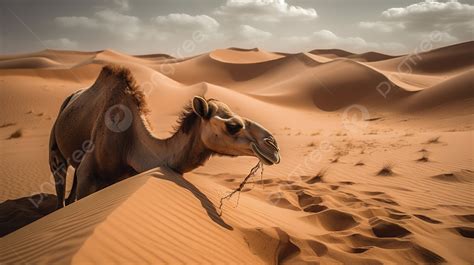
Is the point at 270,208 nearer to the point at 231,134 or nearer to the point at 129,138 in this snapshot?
the point at 231,134

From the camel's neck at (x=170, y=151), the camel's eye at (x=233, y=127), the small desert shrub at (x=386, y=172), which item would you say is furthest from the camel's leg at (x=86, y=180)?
the small desert shrub at (x=386, y=172)

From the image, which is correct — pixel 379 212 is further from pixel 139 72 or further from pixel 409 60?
pixel 409 60

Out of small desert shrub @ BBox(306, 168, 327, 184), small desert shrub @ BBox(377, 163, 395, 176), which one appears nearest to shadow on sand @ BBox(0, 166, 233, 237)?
small desert shrub @ BBox(306, 168, 327, 184)

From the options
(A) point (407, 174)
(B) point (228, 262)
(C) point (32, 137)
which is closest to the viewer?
(B) point (228, 262)

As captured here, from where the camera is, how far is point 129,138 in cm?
495

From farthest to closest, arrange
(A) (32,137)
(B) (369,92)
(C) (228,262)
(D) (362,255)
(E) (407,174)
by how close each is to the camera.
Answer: (B) (369,92)
(A) (32,137)
(E) (407,174)
(D) (362,255)
(C) (228,262)

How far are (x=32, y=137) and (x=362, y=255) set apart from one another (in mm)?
13775

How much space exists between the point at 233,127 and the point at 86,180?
2.49 m

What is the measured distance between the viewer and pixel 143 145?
15.3ft

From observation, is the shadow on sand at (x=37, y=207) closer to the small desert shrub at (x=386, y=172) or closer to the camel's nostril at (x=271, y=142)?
the camel's nostril at (x=271, y=142)

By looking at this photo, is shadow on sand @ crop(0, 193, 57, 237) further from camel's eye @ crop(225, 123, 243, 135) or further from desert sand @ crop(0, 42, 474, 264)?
camel's eye @ crop(225, 123, 243, 135)

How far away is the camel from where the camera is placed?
3775 mm

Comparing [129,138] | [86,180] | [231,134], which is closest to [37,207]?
[86,180]

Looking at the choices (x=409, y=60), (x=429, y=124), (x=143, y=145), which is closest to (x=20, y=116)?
(x=143, y=145)
